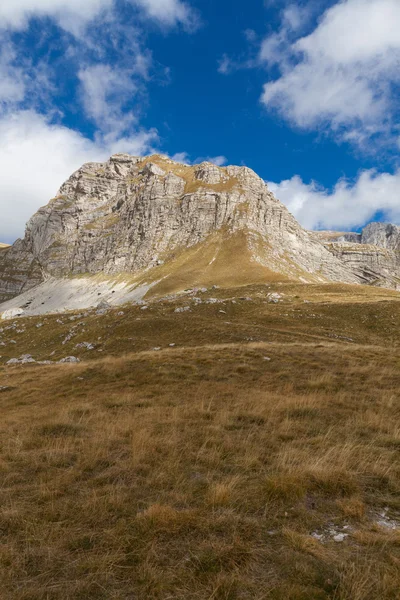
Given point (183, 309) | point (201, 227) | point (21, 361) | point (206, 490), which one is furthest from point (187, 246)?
point (206, 490)

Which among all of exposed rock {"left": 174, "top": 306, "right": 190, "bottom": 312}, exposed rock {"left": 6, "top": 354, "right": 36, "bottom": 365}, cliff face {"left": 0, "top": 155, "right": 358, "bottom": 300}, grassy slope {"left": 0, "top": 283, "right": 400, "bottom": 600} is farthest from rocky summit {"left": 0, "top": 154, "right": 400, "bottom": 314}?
grassy slope {"left": 0, "top": 283, "right": 400, "bottom": 600}

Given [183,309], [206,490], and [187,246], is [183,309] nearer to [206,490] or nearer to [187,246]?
[206,490]

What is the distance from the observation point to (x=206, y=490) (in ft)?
17.8

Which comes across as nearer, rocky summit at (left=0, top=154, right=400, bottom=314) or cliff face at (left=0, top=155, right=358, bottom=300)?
rocky summit at (left=0, top=154, right=400, bottom=314)

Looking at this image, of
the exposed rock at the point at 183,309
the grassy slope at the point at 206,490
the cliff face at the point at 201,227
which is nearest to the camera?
the grassy slope at the point at 206,490

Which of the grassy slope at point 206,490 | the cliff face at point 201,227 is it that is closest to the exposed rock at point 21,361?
the grassy slope at point 206,490

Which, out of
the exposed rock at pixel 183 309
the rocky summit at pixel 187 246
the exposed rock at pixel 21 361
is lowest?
the exposed rock at pixel 21 361

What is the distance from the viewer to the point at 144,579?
141 inches

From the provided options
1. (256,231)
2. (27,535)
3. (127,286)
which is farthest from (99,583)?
(256,231)

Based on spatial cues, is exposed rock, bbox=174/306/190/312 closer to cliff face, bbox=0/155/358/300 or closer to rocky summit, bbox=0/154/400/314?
rocky summit, bbox=0/154/400/314

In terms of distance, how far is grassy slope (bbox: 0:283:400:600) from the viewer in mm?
3584

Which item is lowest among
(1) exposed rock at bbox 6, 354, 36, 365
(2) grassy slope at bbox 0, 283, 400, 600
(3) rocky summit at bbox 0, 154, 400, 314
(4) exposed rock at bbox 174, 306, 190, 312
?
(1) exposed rock at bbox 6, 354, 36, 365

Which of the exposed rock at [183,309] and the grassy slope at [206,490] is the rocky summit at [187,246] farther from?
the grassy slope at [206,490]

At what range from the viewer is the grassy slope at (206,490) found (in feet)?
11.8
